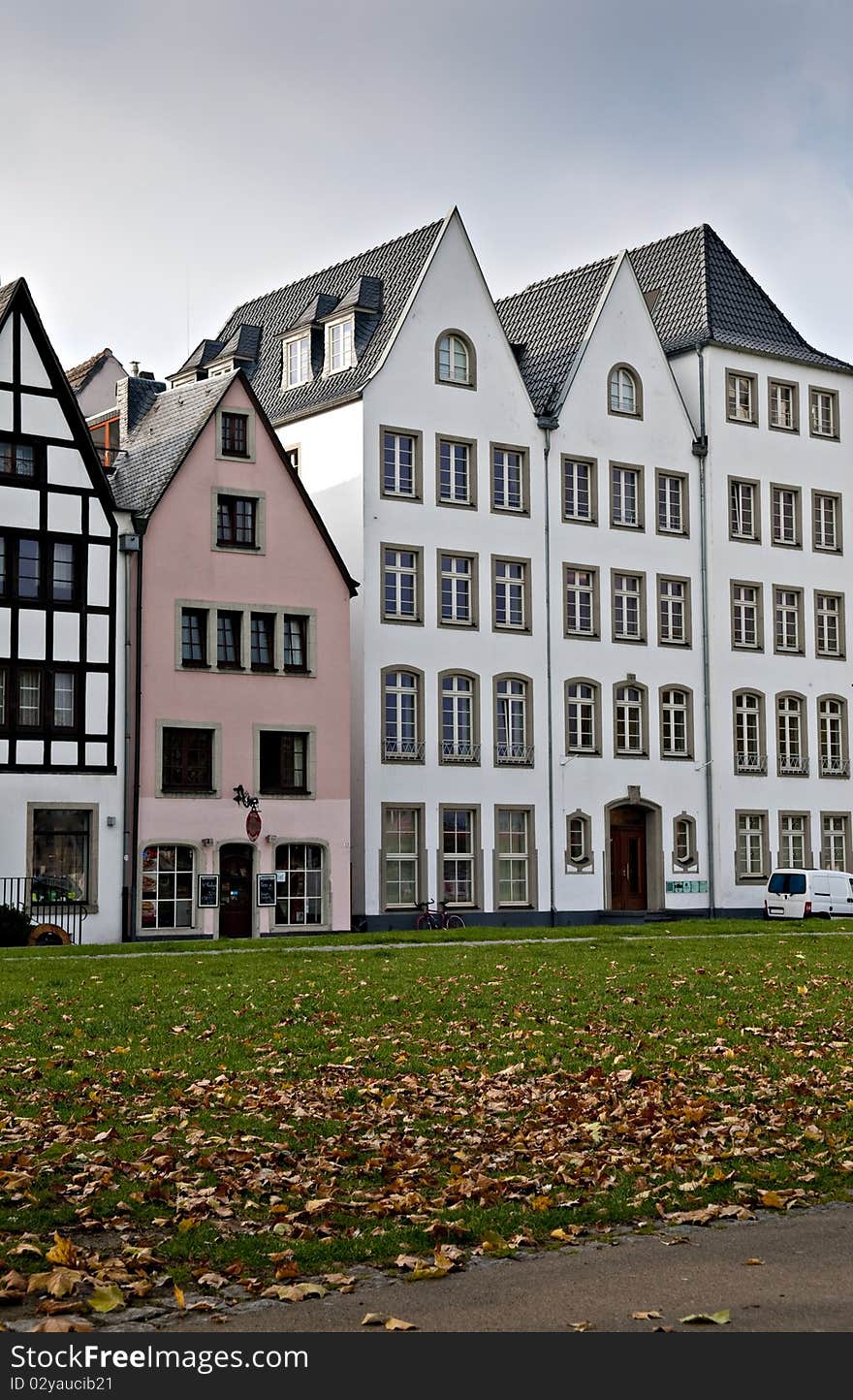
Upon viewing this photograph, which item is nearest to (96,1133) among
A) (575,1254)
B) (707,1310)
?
(575,1254)

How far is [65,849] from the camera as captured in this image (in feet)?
137

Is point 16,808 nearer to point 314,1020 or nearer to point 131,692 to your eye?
point 131,692

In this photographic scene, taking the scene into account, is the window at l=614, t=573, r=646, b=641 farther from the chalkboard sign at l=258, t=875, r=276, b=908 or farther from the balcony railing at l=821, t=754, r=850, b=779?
the chalkboard sign at l=258, t=875, r=276, b=908

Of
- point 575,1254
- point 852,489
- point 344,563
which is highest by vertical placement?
point 852,489

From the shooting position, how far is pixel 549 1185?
37.5ft

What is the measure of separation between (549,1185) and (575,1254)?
5.67ft

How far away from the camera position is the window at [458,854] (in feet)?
163

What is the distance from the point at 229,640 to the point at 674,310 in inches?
849

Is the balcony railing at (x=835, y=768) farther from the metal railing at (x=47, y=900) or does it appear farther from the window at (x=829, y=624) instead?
the metal railing at (x=47, y=900)

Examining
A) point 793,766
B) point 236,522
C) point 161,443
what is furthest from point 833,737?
point 161,443

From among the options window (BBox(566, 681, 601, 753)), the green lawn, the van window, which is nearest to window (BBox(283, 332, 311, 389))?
window (BBox(566, 681, 601, 753))

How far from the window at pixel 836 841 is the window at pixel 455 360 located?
61.0ft

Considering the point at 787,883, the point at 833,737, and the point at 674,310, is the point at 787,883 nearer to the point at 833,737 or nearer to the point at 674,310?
the point at 833,737

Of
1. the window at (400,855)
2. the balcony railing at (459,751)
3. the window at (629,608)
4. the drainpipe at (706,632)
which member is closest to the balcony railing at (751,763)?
the drainpipe at (706,632)
